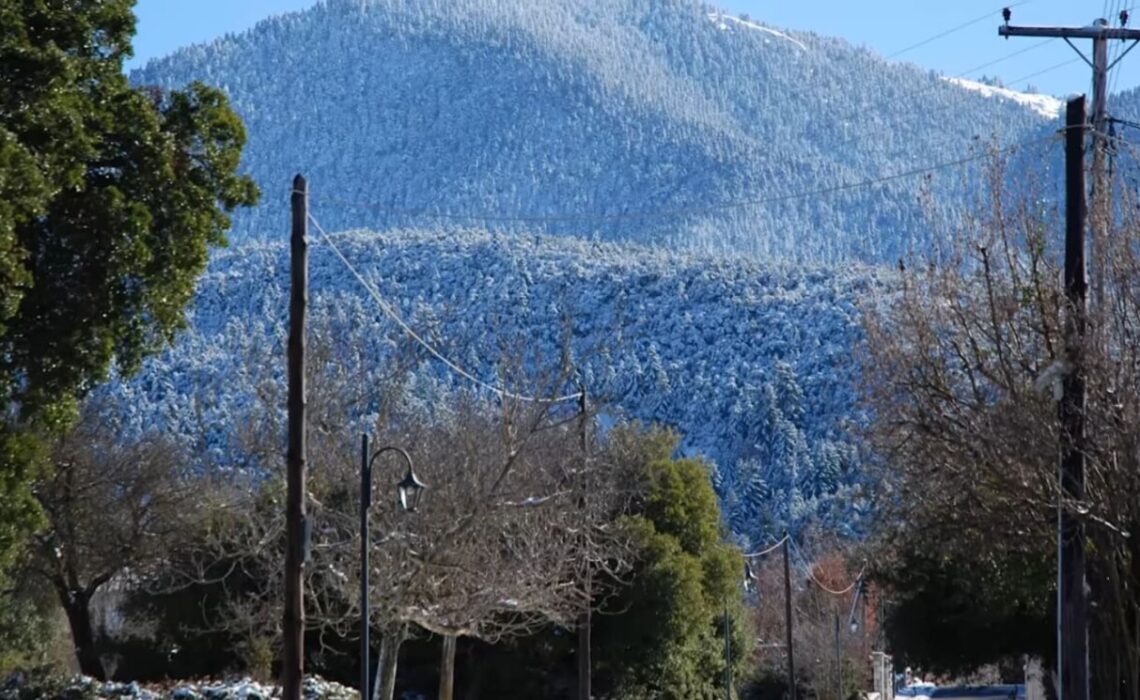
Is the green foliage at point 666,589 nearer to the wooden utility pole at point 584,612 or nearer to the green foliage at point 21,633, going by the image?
the wooden utility pole at point 584,612

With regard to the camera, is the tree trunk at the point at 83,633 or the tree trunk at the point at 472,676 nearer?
the tree trunk at the point at 83,633

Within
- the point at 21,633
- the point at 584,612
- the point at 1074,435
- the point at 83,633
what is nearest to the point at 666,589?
the point at 584,612

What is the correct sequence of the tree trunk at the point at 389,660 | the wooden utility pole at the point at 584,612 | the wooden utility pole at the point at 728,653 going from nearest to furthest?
the wooden utility pole at the point at 584,612 → the tree trunk at the point at 389,660 → the wooden utility pole at the point at 728,653

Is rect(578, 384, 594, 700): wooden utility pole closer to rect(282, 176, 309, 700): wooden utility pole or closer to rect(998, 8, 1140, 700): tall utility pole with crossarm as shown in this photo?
rect(282, 176, 309, 700): wooden utility pole

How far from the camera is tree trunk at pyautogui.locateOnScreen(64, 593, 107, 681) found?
39.6 m

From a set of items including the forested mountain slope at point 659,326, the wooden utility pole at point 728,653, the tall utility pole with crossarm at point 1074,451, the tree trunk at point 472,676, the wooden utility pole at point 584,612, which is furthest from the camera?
the forested mountain slope at point 659,326

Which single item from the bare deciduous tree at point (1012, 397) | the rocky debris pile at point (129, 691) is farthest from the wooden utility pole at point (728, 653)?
the bare deciduous tree at point (1012, 397)

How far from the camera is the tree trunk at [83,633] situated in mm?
39625

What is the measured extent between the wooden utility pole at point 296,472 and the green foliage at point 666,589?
2186 cm

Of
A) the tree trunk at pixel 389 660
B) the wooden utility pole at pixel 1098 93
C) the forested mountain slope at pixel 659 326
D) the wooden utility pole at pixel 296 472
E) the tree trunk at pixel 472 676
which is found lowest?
Result: the tree trunk at pixel 472 676

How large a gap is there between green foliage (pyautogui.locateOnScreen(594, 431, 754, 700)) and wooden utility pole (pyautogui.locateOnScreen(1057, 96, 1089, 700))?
72.7 ft

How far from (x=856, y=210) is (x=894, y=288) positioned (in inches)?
5365

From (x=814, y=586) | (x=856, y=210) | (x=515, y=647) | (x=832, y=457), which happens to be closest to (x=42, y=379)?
(x=515, y=647)

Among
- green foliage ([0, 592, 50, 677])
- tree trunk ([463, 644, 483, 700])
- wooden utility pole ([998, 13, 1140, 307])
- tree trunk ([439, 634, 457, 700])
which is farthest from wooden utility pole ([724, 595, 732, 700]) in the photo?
wooden utility pole ([998, 13, 1140, 307])
